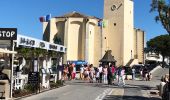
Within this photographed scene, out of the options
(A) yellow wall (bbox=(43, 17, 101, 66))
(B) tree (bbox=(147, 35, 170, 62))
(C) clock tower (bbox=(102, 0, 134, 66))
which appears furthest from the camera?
(B) tree (bbox=(147, 35, 170, 62))

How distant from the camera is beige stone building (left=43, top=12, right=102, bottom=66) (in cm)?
8988

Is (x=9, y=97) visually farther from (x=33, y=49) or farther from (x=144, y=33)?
(x=144, y=33)

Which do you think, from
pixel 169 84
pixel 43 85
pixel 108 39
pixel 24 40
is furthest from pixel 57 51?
pixel 108 39

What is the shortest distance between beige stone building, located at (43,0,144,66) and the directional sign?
66.9 meters

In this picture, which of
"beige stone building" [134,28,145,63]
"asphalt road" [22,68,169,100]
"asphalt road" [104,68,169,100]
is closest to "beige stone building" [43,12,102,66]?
"beige stone building" [134,28,145,63]

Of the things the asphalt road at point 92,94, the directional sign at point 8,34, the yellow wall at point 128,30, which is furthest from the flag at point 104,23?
the directional sign at point 8,34

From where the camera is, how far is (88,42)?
8988 centimetres

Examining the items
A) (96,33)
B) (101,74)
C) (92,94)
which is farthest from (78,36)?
(92,94)

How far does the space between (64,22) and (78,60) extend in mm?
10115

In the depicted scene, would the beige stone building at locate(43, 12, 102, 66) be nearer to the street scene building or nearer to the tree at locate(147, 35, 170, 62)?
the street scene building

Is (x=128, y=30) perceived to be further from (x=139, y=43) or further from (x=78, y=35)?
(x=139, y=43)

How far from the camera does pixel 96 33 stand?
94.2 meters

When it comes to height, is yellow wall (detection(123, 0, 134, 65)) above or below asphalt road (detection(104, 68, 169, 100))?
above

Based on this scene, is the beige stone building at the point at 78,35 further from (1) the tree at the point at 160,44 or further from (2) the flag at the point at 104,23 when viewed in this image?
(1) the tree at the point at 160,44
